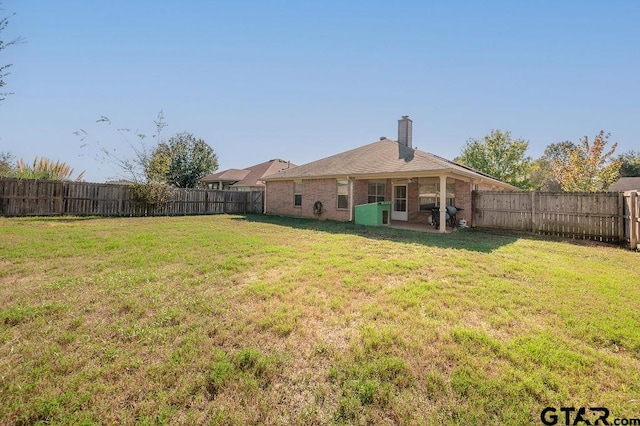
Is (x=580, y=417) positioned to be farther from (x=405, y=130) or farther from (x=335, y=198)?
(x=405, y=130)

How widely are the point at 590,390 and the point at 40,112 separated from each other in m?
18.2

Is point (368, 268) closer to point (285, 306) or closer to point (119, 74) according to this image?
point (285, 306)

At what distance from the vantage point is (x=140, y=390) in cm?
240

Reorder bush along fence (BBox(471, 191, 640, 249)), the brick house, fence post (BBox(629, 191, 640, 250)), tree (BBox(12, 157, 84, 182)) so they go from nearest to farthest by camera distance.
Result: fence post (BBox(629, 191, 640, 250)), bush along fence (BBox(471, 191, 640, 249)), the brick house, tree (BBox(12, 157, 84, 182))

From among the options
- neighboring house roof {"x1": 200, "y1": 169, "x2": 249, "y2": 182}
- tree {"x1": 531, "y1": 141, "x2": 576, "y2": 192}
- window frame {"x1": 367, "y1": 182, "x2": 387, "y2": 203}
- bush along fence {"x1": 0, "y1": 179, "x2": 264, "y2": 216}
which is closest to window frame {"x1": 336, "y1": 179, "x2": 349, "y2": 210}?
window frame {"x1": 367, "y1": 182, "x2": 387, "y2": 203}

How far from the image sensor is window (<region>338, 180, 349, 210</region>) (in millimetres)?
13938

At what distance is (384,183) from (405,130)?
3.63 meters

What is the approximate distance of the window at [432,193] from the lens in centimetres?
1261

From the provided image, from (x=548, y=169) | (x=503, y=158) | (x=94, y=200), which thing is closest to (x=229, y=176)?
(x=94, y=200)

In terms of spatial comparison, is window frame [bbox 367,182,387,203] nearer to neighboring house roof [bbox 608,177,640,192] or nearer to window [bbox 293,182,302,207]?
window [bbox 293,182,302,207]

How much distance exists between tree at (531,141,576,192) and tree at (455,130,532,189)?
13730 millimetres

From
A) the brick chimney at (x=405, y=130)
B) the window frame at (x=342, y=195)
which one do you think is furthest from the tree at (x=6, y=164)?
the brick chimney at (x=405, y=130)

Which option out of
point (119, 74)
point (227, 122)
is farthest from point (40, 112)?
point (227, 122)

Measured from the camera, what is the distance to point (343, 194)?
1413 cm
